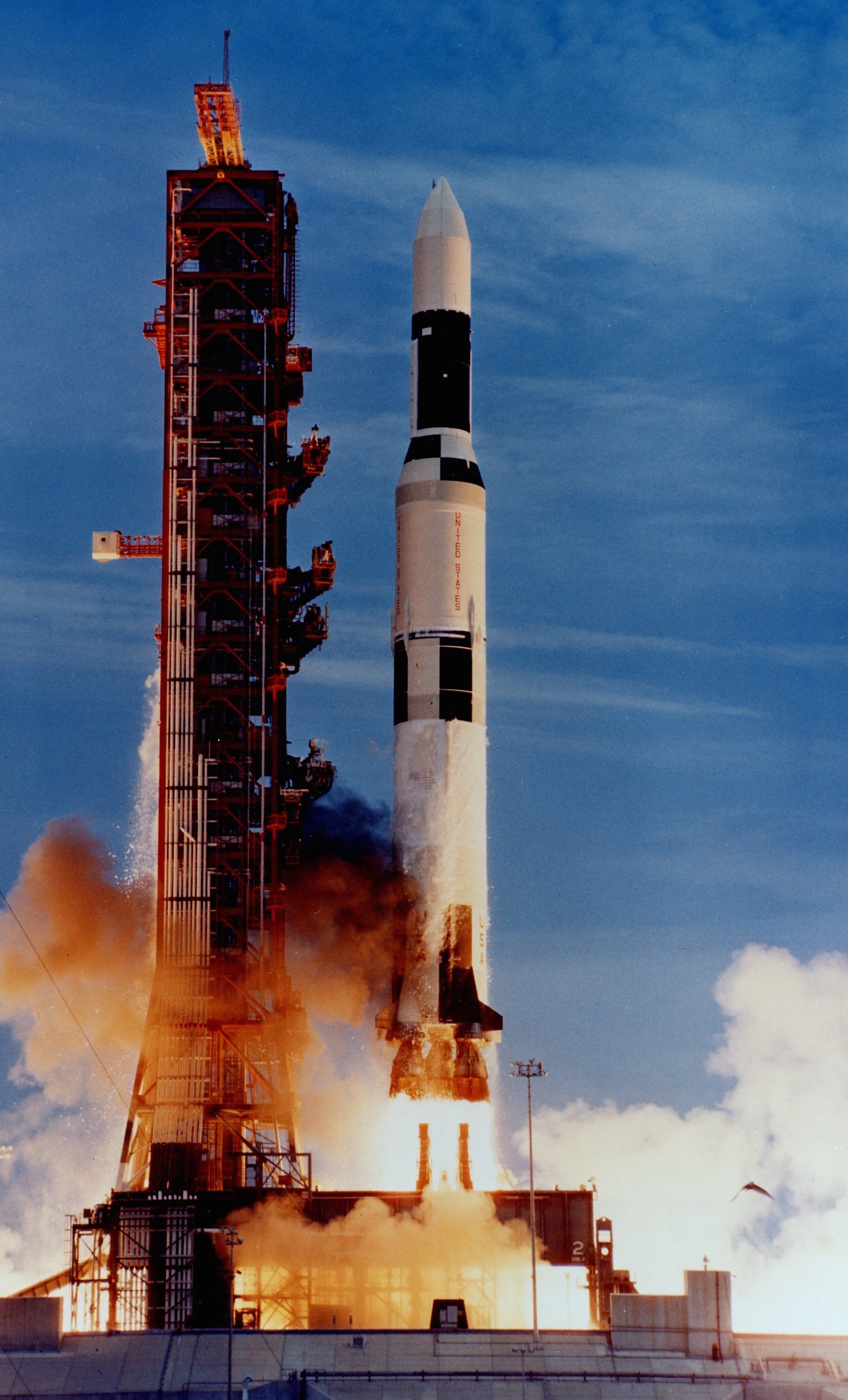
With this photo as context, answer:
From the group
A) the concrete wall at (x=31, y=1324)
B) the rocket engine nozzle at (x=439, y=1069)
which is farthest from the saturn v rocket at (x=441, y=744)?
the concrete wall at (x=31, y=1324)

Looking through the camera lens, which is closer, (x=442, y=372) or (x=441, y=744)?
(x=441, y=744)

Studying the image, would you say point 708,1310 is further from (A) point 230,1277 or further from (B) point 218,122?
(B) point 218,122

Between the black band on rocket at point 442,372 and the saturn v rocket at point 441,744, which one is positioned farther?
the black band on rocket at point 442,372

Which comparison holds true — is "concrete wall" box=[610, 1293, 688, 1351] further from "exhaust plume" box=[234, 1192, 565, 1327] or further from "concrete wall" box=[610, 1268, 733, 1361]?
"exhaust plume" box=[234, 1192, 565, 1327]

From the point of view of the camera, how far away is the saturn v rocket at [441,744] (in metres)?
100

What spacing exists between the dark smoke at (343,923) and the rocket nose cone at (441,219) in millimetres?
25503

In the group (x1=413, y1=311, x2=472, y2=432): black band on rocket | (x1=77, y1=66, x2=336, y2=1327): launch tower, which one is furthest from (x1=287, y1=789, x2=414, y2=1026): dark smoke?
(x1=413, y1=311, x2=472, y2=432): black band on rocket

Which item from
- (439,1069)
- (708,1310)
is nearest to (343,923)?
(439,1069)

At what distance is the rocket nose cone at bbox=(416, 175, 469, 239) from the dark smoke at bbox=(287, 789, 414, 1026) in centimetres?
2550

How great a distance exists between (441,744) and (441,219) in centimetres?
2218

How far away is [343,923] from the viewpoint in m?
109

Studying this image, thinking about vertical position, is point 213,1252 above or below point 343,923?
below

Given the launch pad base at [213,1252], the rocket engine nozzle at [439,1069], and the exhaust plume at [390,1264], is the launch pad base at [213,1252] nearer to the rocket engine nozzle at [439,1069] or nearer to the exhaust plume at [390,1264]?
the exhaust plume at [390,1264]

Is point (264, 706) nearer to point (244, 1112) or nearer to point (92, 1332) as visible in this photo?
point (244, 1112)
